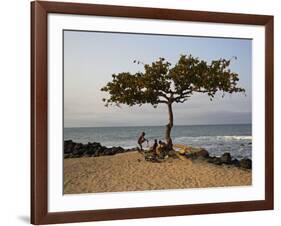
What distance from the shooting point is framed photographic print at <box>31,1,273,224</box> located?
153 cm

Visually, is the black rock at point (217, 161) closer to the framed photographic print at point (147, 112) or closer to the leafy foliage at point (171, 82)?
the framed photographic print at point (147, 112)

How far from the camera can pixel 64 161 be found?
1540mm

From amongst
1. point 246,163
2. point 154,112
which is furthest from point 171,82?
point 246,163

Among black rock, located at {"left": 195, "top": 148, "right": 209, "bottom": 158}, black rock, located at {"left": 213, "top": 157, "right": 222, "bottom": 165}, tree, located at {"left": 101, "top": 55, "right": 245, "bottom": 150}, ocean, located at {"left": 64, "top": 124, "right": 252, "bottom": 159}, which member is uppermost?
tree, located at {"left": 101, "top": 55, "right": 245, "bottom": 150}

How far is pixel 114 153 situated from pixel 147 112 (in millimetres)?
164

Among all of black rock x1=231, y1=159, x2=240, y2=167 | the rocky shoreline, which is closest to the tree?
the rocky shoreline

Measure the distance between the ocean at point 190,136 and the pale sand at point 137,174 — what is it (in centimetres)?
5

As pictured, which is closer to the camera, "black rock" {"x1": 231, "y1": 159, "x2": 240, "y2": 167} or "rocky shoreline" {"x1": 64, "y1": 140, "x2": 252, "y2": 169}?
"rocky shoreline" {"x1": 64, "y1": 140, "x2": 252, "y2": 169}

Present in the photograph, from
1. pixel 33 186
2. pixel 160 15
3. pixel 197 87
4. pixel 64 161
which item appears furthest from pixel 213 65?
pixel 33 186

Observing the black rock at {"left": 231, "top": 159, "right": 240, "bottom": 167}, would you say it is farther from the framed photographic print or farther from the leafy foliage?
the leafy foliage

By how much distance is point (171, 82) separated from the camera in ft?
5.46

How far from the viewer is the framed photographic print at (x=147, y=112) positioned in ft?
5.00

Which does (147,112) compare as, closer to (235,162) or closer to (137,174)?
(137,174)

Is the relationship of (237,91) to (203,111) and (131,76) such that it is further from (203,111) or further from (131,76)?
(131,76)
